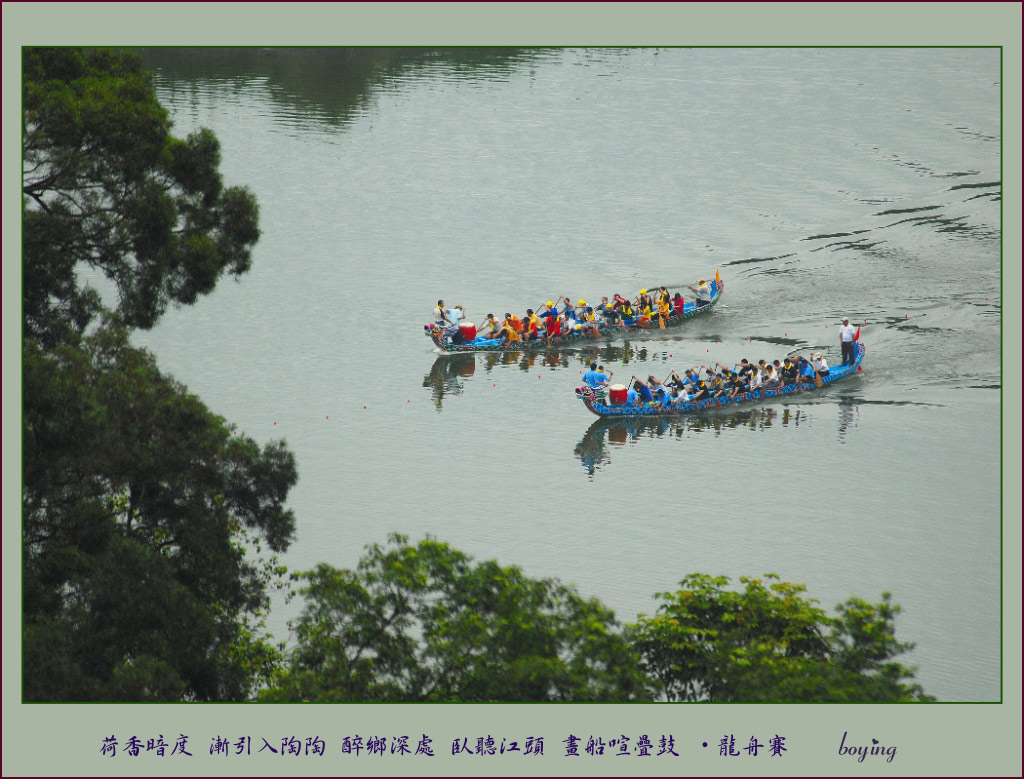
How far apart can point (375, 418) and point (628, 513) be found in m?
5.31

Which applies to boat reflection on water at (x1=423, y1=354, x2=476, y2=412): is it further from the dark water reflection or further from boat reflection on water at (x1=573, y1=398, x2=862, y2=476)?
the dark water reflection

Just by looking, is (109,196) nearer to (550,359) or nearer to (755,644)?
(755,644)

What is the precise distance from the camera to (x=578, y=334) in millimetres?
27062

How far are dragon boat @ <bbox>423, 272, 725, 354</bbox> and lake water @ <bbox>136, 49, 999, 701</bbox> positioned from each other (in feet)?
1.13

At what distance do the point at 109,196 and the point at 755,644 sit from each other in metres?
7.22

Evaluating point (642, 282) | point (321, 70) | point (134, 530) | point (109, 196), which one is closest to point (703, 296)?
point (642, 282)

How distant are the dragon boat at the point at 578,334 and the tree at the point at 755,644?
45.7ft

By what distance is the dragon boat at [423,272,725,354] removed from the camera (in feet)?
87.1

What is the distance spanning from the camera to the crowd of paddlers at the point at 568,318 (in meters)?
26.7

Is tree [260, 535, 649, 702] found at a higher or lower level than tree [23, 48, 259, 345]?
lower

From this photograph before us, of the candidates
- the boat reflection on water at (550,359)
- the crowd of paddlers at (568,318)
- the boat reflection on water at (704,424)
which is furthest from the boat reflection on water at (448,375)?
the boat reflection on water at (704,424)

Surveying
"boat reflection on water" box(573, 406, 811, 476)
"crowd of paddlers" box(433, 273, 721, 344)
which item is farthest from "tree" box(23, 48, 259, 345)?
"crowd of paddlers" box(433, 273, 721, 344)

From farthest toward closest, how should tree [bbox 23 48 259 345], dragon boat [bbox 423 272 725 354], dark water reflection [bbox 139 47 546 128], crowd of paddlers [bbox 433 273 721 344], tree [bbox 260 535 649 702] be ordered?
dark water reflection [bbox 139 47 546 128], crowd of paddlers [bbox 433 273 721 344], dragon boat [bbox 423 272 725 354], tree [bbox 23 48 259 345], tree [bbox 260 535 649 702]

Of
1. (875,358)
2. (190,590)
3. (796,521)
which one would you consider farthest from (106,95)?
(875,358)
